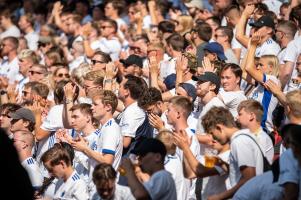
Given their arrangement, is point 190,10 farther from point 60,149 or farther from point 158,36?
point 60,149

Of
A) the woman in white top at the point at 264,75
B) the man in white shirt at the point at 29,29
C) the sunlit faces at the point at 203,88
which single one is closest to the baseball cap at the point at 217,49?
the woman in white top at the point at 264,75

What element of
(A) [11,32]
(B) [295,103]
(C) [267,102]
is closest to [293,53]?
(C) [267,102]

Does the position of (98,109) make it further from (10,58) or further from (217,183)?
(10,58)

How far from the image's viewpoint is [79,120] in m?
10.0

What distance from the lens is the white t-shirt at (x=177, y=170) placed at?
28.5 feet

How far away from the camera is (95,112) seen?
9.88m

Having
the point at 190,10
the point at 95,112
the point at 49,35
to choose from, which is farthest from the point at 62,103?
the point at 49,35

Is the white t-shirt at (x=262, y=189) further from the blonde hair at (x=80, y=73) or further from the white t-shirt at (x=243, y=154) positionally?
the blonde hair at (x=80, y=73)

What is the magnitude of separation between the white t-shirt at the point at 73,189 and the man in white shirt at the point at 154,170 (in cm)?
128

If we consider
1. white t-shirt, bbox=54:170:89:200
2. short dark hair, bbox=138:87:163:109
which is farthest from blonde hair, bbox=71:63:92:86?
white t-shirt, bbox=54:170:89:200

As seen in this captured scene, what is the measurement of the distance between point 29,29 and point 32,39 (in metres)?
0.54

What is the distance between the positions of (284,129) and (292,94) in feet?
4.71

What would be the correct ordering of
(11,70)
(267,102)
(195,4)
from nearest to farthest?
(267,102) < (11,70) < (195,4)

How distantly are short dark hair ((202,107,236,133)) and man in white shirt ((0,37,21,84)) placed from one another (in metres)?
8.64
